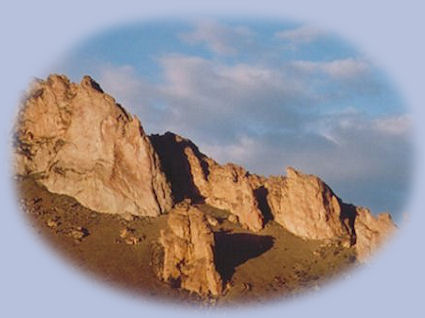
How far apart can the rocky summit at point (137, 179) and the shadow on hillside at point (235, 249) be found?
1447 millimetres

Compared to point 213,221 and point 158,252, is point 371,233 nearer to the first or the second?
point 213,221

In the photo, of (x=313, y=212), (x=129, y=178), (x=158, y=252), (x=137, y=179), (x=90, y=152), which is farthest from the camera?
(x=313, y=212)

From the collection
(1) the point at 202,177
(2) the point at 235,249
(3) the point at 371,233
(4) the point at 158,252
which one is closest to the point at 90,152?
(1) the point at 202,177

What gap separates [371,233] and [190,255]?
102ft

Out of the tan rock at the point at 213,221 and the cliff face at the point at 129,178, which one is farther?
the cliff face at the point at 129,178

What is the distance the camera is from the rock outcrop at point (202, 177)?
10219 cm

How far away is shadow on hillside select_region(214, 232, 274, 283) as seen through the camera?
258ft

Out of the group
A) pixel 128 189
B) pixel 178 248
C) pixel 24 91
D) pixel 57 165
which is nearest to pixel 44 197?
pixel 57 165

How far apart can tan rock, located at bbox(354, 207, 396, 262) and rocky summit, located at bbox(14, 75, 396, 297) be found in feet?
0.55

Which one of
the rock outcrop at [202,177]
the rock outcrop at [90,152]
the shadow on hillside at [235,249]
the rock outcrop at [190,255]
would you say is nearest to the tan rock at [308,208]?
the rock outcrop at [202,177]

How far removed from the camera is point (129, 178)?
3777 inches

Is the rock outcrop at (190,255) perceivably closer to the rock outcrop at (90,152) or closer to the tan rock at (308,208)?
the rock outcrop at (90,152)

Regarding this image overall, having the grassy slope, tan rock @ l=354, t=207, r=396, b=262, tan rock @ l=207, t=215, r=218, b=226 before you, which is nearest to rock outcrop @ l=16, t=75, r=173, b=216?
the grassy slope

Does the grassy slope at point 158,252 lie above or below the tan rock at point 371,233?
below
